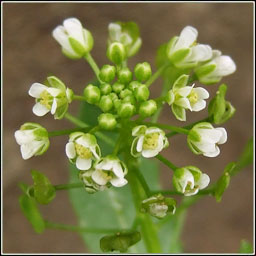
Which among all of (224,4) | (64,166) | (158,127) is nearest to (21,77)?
(64,166)

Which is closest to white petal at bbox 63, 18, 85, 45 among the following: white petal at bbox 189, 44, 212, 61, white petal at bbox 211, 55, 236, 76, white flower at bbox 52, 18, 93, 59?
white flower at bbox 52, 18, 93, 59

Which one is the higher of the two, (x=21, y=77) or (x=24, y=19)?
(x=24, y=19)

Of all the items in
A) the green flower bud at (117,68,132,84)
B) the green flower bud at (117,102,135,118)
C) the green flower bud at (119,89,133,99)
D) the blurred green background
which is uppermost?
the green flower bud at (117,68,132,84)

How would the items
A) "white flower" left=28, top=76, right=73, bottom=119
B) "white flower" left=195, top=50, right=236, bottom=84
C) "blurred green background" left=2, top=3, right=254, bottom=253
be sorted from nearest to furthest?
"white flower" left=28, top=76, right=73, bottom=119 < "white flower" left=195, top=50, right=236, bottom=84 < "blurred green background" left=2, top=3, right=254, bottom=253

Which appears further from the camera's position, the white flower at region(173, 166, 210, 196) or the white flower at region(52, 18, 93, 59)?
the white flower at region(52, 18, 93, 59)

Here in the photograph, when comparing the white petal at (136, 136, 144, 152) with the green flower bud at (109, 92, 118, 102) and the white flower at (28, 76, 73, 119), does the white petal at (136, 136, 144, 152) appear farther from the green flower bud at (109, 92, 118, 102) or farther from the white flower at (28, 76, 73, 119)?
the white flower at (28, 76, 73, 119)

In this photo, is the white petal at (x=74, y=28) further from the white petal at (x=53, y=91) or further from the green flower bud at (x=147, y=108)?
the green flower bud at (x=147, y=108)

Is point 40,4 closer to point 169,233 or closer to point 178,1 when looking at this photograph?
point 178,1
